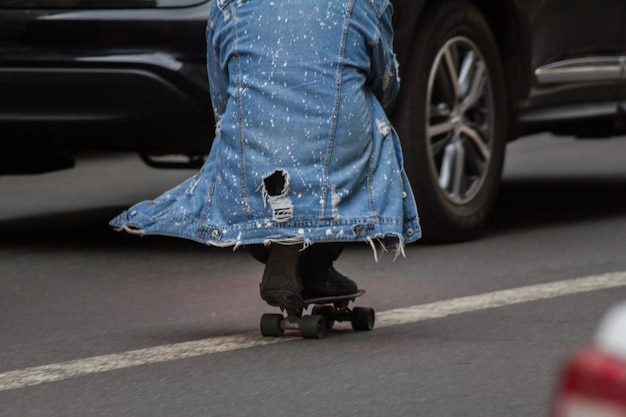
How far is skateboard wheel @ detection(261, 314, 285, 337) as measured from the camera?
4000mm

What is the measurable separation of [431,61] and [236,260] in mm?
1127

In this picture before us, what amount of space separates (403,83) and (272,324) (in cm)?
192

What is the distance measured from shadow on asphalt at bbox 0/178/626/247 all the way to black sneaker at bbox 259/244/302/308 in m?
2.13

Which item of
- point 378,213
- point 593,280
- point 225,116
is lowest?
point 593,280

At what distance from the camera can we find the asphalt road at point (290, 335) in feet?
10.7

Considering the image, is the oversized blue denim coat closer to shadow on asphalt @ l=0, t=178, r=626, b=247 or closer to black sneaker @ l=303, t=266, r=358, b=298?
black sneaker @ l=303, t=266, r=358, b=298

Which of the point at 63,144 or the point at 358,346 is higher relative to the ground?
A: the point at 63,144

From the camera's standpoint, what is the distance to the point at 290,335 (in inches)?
161

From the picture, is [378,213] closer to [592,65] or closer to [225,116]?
[225,116]

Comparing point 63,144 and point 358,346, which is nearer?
point 358,346

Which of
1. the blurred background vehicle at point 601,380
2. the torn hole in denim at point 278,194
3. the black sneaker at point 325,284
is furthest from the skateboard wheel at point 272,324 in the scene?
the blurred background vehicle at point 601,380

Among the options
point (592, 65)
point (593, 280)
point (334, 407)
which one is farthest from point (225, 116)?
point (592, 65)

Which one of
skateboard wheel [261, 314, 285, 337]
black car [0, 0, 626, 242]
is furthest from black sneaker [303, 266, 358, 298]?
black car [0, 0, 626, 242]

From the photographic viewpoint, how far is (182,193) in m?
4.16
